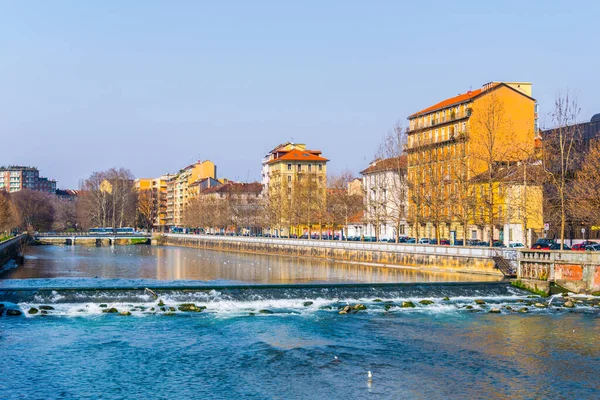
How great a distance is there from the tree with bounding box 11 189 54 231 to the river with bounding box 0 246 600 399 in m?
140

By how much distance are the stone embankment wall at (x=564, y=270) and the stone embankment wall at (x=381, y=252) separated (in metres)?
8.42

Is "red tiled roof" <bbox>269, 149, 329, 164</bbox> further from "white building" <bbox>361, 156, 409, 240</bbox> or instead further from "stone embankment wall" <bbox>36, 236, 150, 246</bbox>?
"stone embankment wall" <bbox>36, 236, 150, 246</bbox>

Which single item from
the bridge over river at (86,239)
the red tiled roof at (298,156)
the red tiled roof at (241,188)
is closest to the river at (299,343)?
the red tiled roof at (298,156)

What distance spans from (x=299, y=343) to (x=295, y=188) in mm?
96894

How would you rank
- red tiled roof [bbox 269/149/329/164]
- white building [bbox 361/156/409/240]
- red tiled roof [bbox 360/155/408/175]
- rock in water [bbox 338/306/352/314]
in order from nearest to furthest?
rock in water [bbox 338/306/352/314], white building [bbox 361/156/409/240], red tiled roof [bbox 360/155/408/175], red tiled roof [bbox 269/149/329/164]

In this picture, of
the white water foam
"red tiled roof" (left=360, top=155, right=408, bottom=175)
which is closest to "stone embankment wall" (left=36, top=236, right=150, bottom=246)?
"red tiled roof" (left=360, top=155, right=408, bottom=175)

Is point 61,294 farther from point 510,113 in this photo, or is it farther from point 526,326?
point 510,113

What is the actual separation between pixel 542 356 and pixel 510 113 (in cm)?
6889

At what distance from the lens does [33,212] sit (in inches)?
6983

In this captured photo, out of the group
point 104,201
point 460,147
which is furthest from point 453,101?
point 104,201

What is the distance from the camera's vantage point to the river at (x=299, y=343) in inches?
921

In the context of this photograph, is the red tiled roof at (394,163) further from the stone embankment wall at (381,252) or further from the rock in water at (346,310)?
the rock in water at (346,310)

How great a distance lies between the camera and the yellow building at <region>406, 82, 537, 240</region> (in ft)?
229

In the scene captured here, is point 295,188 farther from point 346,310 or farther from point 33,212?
point 346,310
